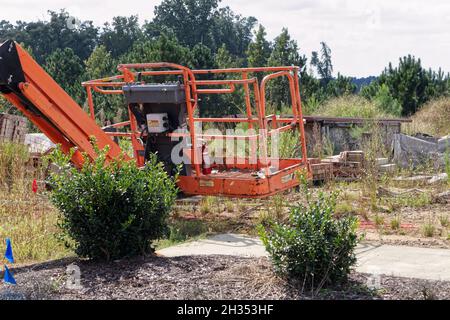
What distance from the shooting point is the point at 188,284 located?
611cm

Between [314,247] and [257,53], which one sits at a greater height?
[257,53]

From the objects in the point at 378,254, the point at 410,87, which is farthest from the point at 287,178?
the point at 410,87

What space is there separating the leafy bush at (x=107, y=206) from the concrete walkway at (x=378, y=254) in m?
0.71

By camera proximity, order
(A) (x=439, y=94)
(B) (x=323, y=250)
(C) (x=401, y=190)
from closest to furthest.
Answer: (B) (x=323, y=250) < (C) (x=401, y=190) < (A) (x=439, y=94)

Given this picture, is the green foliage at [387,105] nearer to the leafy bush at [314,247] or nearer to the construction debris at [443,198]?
the construction debris at [443,198]

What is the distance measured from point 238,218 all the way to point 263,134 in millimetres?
1298

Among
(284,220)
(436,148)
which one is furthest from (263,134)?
(436,148)

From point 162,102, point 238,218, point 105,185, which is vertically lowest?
point 238,218

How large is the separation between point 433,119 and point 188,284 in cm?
2096

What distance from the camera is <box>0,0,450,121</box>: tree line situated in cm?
2658

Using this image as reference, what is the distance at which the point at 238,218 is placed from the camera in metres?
10.4

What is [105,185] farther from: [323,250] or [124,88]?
[124,88]

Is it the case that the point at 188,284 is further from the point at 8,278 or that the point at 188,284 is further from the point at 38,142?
the point at 38,142
